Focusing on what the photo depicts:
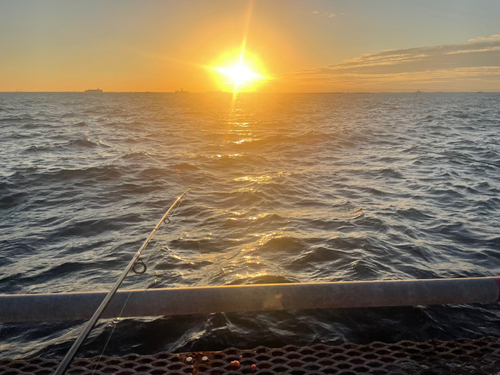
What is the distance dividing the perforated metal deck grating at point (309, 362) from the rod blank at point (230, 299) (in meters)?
0.43

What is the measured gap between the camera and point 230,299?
2.53 meters

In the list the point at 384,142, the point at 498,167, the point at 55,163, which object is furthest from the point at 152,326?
the point at 384,142

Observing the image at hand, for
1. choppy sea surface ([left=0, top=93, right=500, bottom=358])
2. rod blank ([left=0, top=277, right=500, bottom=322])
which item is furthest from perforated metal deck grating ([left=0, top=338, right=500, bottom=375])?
choppy sea surface ([left=0, top=93, right=500, bottom=358])

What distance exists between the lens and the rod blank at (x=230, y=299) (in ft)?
8.10

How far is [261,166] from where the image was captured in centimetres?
1608

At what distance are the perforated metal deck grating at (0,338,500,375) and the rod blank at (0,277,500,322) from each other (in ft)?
1.41

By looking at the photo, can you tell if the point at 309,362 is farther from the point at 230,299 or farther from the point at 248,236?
the point at 248,236

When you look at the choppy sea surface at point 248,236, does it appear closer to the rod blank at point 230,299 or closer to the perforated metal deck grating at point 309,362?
the perforated metal deck grating at point 309,362

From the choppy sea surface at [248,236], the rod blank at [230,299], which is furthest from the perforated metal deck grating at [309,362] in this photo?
the choppy sea surface at [248,236]

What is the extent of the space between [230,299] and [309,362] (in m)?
0.82

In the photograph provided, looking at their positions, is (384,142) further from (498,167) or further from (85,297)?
(85,297)

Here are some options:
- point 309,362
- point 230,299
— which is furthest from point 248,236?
point 230,299

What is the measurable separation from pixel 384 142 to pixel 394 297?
2175 centimetres

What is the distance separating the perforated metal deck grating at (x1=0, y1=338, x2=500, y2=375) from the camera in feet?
8.55
